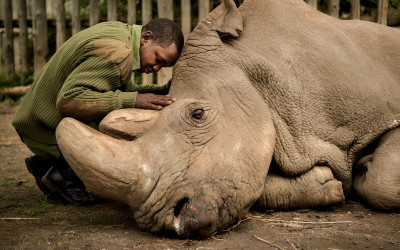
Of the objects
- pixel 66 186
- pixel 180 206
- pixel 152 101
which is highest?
pixel 152 101

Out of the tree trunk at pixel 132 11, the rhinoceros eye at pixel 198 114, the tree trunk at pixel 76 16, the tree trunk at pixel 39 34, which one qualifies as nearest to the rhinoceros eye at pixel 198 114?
the rhinoceros eye at pixel 198 114

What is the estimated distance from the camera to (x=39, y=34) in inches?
349

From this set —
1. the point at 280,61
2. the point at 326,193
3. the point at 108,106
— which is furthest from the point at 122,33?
the point at 326,193

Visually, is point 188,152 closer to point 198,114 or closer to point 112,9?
point 198,114

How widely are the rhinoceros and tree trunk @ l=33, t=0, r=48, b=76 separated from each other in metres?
5.52

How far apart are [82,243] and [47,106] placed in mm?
1201

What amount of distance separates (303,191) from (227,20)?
1.23 meters

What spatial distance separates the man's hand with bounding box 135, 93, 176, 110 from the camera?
11.3ft

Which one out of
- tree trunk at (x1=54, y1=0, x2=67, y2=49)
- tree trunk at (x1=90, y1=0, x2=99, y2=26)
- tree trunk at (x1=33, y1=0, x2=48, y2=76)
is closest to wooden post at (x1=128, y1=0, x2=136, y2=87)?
tree trunk at (x1=90, y1=0, x2=99, y2=26)

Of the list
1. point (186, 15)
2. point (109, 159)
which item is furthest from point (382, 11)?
point (109, 159)

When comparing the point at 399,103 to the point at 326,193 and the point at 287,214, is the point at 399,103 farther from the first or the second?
the point at 287,214

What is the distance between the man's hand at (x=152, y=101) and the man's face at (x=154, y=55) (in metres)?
0.45

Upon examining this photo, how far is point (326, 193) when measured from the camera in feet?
12.1

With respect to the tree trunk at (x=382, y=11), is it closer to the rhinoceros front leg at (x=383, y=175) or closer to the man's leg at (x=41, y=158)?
the rhinoceros front leg at (x=383, y=175)
